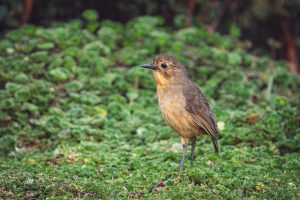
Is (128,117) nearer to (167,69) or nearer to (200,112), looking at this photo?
(167,69)

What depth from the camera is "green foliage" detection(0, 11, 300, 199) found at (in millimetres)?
5992

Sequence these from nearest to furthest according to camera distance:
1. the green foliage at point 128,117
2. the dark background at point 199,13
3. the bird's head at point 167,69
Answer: the green foliage at point 128,117 → the bird's head at point 167,69 → the dark background at point 199,13

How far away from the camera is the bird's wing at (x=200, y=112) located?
6.65 metres

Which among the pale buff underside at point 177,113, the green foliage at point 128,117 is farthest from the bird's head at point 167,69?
the green foliage at point 128,117

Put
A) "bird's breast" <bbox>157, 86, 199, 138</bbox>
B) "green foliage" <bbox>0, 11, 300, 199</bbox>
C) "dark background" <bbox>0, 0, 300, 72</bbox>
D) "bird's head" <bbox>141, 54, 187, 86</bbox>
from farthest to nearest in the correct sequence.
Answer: "dark background" <bbox>0, 0, 300, 72</bbox>, "bird's head" <bbox>141, 54, 187, 86</bbox>, "bird's breast" <bbox>157, 86, 199, 138</bbox>, "green foliage" <bbox>0, 11, 300, 199</bbox>

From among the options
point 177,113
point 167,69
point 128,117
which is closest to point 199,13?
point 128,117

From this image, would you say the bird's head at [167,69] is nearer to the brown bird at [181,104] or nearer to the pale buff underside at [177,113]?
the brown bird at [181,104]

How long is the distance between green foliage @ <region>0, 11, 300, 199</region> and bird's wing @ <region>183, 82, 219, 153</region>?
0.41 meters

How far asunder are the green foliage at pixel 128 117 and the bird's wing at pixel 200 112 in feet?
1.35

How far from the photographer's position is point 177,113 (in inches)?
259

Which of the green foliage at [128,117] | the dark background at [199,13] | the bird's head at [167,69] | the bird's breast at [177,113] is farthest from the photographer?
the dark background at [199,13]

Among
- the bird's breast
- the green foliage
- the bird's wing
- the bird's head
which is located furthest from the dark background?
the bird's breast

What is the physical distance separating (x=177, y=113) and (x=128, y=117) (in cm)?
230

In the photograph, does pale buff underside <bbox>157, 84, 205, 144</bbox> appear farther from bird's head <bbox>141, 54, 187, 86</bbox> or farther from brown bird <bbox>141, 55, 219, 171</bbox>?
bird's head <bbox>141, 54, 187, 86</bbox>
